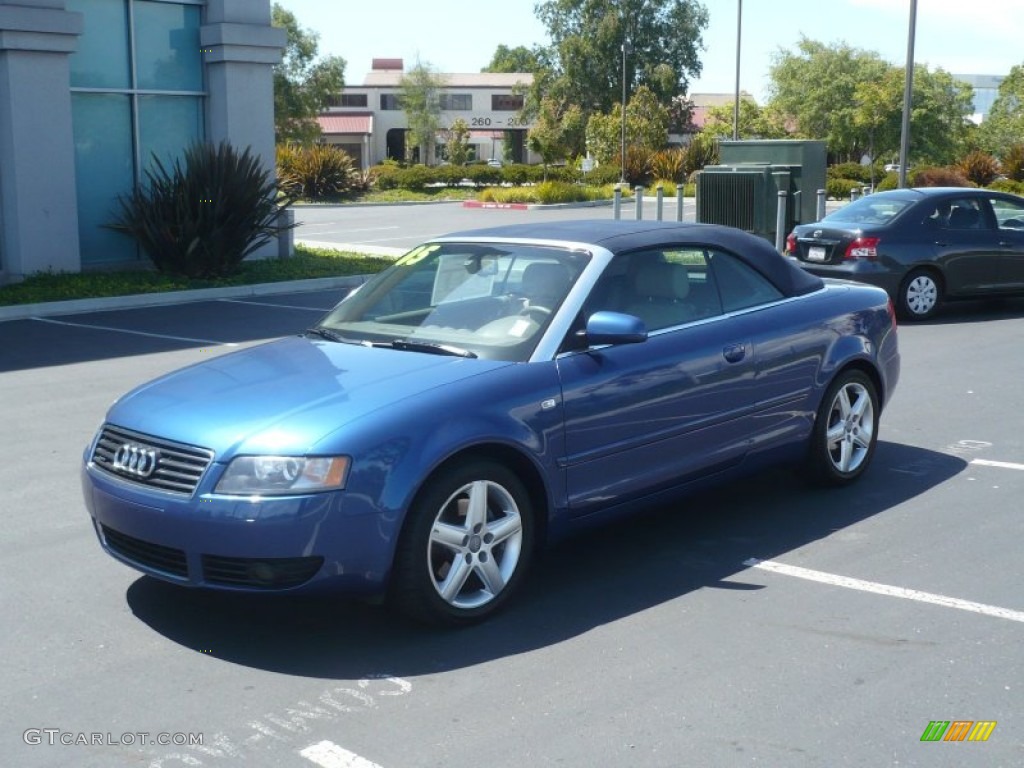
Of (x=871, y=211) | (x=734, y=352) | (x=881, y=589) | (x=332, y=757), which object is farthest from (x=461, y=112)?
(x=332, y=757)

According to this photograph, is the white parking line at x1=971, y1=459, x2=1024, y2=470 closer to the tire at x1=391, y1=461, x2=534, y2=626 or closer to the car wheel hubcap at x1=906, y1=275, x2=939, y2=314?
the tire at x1=391, y1=461, x2=534, y2=626

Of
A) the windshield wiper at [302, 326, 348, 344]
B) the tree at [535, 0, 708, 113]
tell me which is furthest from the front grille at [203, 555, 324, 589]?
the tree at [535, 0, 708, 113]

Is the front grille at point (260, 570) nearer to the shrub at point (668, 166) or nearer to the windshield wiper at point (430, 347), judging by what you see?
the windshield wiper at point (430, 347)

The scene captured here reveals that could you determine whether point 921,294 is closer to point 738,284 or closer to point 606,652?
point 738,284

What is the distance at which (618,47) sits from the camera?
251ft

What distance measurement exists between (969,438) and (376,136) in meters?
92.0

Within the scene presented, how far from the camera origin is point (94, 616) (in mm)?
5422

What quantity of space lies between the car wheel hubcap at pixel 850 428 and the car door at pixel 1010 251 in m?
8.41

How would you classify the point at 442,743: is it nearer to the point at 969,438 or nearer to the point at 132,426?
the point at 132,426

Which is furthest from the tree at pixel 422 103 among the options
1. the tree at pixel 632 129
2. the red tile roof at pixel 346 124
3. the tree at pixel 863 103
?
the tree at pixel 863 103

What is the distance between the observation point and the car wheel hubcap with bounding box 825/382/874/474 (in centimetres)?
721

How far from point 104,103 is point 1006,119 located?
56.6 meters

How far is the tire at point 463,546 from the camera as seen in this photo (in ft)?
16.4

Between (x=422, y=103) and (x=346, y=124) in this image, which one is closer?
(x=422, y=103)
